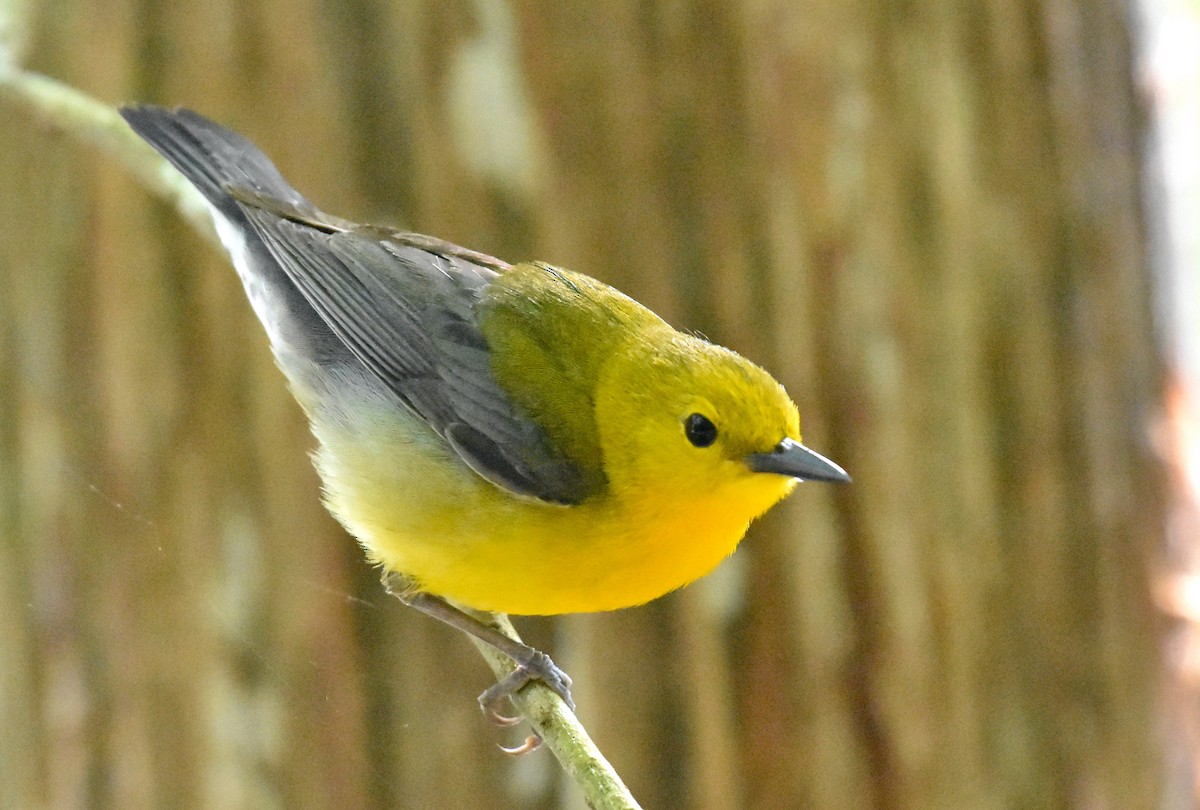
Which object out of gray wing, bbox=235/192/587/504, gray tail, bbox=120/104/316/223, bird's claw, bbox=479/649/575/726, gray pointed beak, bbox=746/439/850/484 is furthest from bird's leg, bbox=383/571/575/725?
gray tail, bbox=120/104/316/223

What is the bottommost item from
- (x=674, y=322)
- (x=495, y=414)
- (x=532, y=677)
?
(x=532, y=677)

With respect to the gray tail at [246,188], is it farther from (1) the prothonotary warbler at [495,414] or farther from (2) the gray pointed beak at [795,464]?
(2) the gray pointed beak at [795,464]

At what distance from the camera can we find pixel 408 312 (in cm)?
266

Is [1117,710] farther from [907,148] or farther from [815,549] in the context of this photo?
[907,148]

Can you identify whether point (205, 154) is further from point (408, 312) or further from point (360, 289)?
point (408, 312)

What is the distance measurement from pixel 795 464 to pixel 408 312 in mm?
1011

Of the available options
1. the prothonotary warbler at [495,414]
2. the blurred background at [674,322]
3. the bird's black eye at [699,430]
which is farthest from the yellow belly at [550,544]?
the blurred background at [674,322]

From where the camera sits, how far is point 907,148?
327 cm

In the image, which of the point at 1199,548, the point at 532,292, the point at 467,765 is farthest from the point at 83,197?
the point at 1199,548

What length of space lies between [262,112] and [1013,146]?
199 cm

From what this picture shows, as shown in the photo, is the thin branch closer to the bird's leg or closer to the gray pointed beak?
the bird's leg

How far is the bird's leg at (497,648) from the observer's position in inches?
94.8

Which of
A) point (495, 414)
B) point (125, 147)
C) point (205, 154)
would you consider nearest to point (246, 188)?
point (205, 154)

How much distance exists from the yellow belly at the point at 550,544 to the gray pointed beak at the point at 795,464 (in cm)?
7
